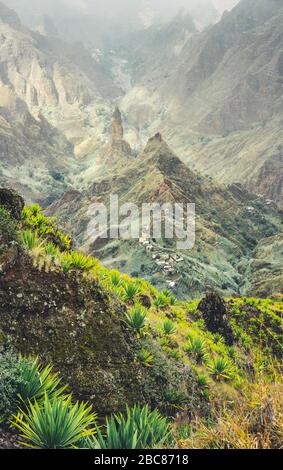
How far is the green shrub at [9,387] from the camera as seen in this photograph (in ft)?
20.6

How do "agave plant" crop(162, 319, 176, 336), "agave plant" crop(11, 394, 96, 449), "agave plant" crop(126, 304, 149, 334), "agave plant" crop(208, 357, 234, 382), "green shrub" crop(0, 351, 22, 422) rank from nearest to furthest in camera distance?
"agave plant" crop(11, 394, 96, 449) < "green shrub" crop(0, 351, 22, 422) < "agave plant" crop(126, 304, 149, 334) < "agave plant" crop(162, 319, 176, 336) < "agave plant" crop(208, 357, 234, 382)

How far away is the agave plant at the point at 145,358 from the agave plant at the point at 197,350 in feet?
10.7

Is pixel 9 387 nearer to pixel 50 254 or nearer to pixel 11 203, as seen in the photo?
pixel 50 254

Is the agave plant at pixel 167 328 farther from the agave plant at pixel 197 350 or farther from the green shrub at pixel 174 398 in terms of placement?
the green shrub at pixel 174 398

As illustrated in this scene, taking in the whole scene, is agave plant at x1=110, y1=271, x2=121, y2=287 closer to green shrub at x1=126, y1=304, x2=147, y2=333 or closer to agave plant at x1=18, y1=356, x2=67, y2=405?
green shrub at x1=126, y1=304, x2=147, y2=333

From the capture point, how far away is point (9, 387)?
6391mm

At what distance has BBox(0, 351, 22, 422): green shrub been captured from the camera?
6.29 metres

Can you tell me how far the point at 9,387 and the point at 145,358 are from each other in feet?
13.1

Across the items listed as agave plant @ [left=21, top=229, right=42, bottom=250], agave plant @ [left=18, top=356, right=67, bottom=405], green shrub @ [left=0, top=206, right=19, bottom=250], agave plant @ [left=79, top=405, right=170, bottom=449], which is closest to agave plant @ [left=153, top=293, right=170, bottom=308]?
agave plant @ [left=21, top=229, right=42, bottom=250]

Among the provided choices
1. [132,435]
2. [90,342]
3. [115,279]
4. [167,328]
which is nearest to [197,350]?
[167,328]

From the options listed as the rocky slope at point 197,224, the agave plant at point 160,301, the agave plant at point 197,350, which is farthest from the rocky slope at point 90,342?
the rocky slope at point 197,224

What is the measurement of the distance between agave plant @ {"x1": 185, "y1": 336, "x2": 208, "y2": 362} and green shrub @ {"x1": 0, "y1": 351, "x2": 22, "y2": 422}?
23.3 feet
